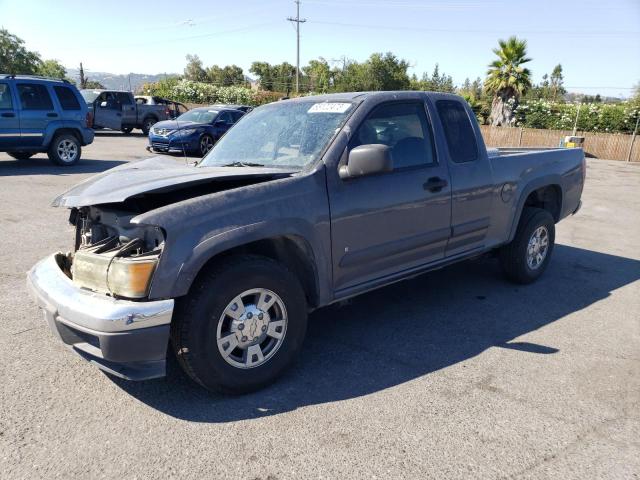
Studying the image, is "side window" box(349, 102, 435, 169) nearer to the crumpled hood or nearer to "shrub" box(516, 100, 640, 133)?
the crumpled hood

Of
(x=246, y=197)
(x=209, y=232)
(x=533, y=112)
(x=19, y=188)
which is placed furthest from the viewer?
(x=533, y=112)

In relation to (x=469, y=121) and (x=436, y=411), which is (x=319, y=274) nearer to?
(x=436, y=411)

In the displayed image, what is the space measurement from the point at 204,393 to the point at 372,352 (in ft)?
4.18

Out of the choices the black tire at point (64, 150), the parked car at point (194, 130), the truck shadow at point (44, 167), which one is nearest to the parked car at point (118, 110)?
the parked car at point (194, 130)

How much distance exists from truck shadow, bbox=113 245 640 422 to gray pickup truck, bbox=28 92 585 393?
0.69ft

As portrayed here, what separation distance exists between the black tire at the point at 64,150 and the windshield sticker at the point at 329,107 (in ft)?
35.6

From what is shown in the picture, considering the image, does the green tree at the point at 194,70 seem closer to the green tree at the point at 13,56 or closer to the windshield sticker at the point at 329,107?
the green tree at the point at 13,56

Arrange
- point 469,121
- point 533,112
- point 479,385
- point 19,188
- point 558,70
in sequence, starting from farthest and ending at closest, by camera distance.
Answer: point 558,70, point 533,112, point 19,188, point 469,121, point 479,385

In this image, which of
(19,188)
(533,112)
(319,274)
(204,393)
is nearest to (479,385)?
(319,274)

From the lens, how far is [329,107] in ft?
13.2

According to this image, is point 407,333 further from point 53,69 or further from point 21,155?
point 53,69

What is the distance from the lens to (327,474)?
2.55 m

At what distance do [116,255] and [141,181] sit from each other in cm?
59

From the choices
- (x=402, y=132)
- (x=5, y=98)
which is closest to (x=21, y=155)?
(x=5, y=98)
